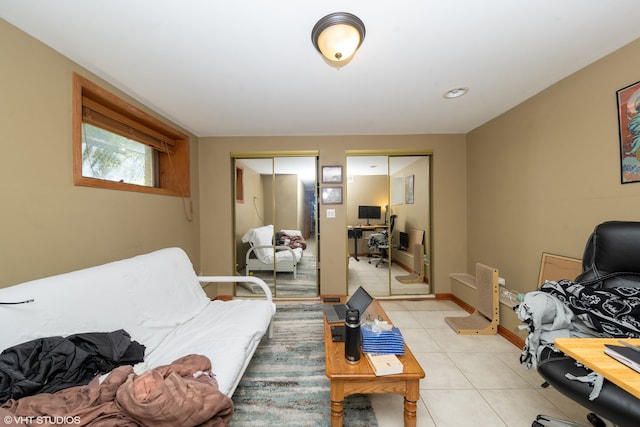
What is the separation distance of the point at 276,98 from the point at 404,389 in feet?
8.08

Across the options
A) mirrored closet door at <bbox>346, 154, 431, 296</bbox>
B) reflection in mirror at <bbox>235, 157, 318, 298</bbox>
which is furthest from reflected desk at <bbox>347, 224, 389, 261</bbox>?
reflection in mirror at <bbox>235, 157, 318, 298</bbox>

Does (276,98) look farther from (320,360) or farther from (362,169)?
(320,360)

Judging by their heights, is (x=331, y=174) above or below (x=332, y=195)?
above

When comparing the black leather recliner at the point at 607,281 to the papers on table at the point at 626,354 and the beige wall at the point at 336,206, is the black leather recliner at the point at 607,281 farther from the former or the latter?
the beige wall at the point at 336,206

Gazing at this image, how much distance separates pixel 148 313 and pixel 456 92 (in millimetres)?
3122

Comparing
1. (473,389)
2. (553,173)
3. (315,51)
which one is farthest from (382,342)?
(553,173)

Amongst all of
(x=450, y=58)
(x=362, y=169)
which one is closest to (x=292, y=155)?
(x=362, y=169)

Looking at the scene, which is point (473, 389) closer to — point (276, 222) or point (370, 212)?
point (370, 212)

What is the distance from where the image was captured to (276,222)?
351 centimetres

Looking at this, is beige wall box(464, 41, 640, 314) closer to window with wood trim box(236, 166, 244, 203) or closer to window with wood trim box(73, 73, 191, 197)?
window with wood trim box(236, 166, 244, 203)

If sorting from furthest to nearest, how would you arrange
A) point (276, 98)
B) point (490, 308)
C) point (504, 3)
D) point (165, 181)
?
point (165, 181) → point (490, 308) → point (276, 98) → point (504, 3)

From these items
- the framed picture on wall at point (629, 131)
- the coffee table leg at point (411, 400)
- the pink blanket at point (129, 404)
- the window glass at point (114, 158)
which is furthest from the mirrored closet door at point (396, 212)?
the pink blanket at point (129, 404)

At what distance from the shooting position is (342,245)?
133 inches

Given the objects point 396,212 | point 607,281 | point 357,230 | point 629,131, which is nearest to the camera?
point 607,281
